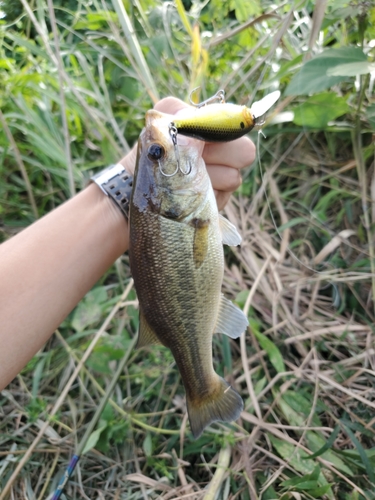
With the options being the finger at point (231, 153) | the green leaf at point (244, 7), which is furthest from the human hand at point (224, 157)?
the green leaf at point (244, 7)

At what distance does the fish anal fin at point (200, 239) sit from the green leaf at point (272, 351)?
0.70m

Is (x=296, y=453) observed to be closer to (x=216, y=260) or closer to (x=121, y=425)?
(x=121, y=425)

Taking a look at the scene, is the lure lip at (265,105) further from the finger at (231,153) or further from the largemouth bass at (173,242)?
the finger at (231,153)

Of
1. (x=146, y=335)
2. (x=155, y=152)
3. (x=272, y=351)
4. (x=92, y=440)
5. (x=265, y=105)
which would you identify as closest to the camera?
(x=265, y=105)

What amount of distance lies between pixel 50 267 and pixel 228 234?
606mm

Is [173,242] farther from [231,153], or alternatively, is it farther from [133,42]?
[133,42]

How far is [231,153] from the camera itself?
128cm

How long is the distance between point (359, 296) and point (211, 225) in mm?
992

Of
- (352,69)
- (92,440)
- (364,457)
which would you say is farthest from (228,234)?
(92,440)

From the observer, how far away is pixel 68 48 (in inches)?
96.0

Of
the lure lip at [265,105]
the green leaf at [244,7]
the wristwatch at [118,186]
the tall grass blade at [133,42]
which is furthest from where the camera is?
the green leaf at [244,7]

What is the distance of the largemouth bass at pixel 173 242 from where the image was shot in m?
1.04

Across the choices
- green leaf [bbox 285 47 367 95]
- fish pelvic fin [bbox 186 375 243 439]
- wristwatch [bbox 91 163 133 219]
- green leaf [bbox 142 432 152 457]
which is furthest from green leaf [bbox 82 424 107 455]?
green leaf [bbox 285 47 367 95]

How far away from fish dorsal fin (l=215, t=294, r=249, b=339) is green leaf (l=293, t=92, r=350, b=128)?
102 cm
